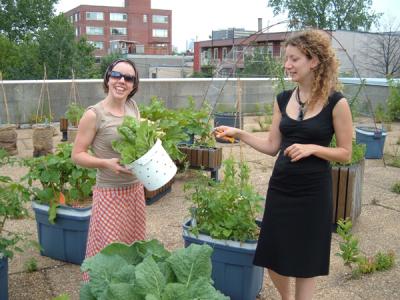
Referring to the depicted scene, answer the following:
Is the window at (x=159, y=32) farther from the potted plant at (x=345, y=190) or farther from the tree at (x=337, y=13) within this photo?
the potted plant at (x=345, y=190)

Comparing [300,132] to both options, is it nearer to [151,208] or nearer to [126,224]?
[126,224]

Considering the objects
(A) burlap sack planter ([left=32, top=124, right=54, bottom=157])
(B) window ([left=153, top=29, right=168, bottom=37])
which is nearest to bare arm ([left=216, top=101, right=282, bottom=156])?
(A) burlap sack planter ([left=32, top=124, right=54, bottom=157])

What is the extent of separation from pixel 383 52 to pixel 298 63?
28.2 m

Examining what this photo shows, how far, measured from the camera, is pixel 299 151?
2.14 metres

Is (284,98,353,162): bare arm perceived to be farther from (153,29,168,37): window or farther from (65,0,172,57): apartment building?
(153,29,168,37): window

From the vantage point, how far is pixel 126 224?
245 cm

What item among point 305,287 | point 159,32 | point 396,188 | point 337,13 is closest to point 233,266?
point 305,287

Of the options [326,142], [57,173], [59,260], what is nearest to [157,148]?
[326,142]

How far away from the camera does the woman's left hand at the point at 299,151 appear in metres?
2.14

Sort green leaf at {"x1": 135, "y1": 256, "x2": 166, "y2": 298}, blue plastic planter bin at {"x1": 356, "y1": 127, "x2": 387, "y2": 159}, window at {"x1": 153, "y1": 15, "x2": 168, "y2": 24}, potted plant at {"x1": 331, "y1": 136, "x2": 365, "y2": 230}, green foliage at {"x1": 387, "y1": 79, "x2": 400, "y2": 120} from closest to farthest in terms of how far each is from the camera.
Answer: green leaf at {"x1": 135, "y1": 256, "x2": 166, "y2": 298}
potted plant at {"x1": 331, "y1": 136, "x2": 365, "y2": 230}
blue plastic planter bin at {"x1": 356, "y1": 127, "x2": 387, "y2": 159}
green foliage at {"x1": 387, "y1": 79, "x2": 400, "y2": 120}
window at {"x1": 153, "y1": 15, "x2": 168, "y2": 24}

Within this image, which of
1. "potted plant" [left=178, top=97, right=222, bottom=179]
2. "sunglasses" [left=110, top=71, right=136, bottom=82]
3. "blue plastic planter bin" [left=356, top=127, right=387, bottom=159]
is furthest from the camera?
"blue plastic planter bin" [left=356, top=127, right=387, bottom=159]

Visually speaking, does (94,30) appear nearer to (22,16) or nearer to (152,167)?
(22,16)

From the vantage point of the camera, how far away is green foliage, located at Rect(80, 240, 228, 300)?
1.48 m

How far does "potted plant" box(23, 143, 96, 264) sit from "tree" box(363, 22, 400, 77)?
25261 millimetres
